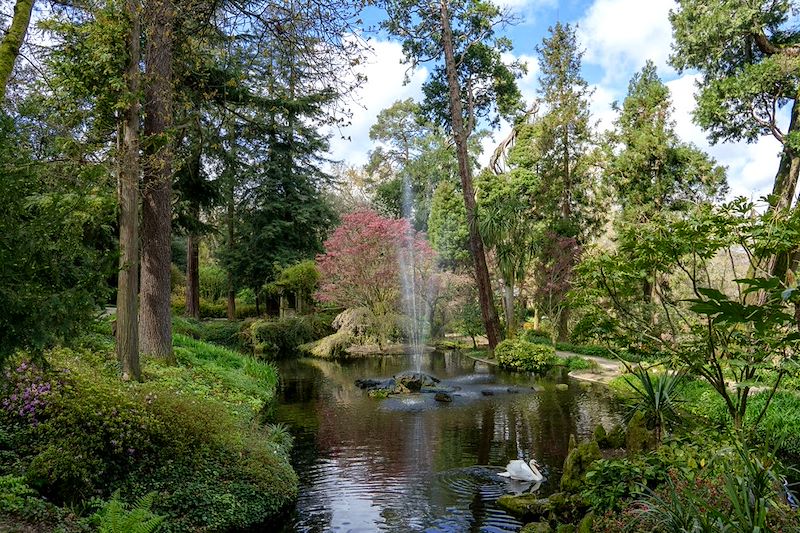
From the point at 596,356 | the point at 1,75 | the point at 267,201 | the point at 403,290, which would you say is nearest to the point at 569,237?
the point at 596,356

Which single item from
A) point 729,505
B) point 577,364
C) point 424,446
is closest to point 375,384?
point 424,446

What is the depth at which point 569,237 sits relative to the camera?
20.2 meters

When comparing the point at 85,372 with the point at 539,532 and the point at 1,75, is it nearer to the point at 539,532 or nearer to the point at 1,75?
the point at 1,75

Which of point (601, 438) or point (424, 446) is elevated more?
point (601, 438)

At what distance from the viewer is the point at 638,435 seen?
218 inches

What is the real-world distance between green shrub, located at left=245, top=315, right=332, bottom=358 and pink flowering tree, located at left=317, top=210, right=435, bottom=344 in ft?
5.11

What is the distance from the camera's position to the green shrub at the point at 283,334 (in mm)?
19516

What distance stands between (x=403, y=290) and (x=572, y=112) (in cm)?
1016

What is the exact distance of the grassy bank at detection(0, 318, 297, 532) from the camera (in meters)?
4.11

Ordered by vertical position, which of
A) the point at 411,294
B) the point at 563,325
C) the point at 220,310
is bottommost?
the point at 563,325

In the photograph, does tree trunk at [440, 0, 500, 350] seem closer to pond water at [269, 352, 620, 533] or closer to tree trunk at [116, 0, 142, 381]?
pond water at [269, 352, 620, 533]

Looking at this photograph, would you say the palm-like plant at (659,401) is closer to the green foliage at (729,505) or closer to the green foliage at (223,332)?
the green foliage at (729,505)

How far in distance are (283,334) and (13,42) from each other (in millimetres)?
15943

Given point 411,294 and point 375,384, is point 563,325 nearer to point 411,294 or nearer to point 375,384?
point 411,294
